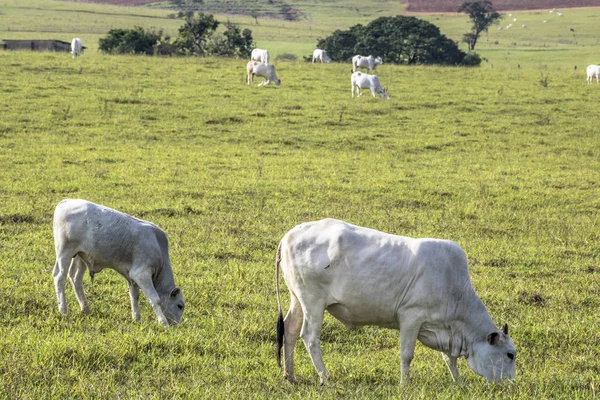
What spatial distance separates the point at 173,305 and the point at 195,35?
37.1 m

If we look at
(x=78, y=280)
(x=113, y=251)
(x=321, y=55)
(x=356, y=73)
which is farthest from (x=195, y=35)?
(x=113, y=251)

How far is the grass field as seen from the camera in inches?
252

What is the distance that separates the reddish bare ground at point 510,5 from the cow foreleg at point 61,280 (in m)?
136

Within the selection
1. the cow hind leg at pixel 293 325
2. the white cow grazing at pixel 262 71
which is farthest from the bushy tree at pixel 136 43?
the cow hind leg at pixel 293 325

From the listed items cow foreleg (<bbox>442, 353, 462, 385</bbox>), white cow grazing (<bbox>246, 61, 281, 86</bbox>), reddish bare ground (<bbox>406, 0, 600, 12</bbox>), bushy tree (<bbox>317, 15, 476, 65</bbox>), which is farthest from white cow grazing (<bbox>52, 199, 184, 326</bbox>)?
reddish bare ground (<bbox>406, 0, 600, 12</bbox>)

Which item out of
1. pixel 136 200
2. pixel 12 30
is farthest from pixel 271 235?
pixel 12 30

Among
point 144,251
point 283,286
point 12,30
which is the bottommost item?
point 283,286

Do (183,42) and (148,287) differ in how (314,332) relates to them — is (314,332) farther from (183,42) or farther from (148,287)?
(183,42)

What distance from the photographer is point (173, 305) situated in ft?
26.1

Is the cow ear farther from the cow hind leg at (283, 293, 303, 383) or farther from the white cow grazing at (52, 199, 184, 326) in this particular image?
the white cow grazing at (52, 199, 184, 326)

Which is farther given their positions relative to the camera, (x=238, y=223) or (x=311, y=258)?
(x=238, y=223)

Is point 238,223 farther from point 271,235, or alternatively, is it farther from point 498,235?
point 498,235

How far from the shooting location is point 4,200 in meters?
13.7

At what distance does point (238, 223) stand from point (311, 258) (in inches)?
256
